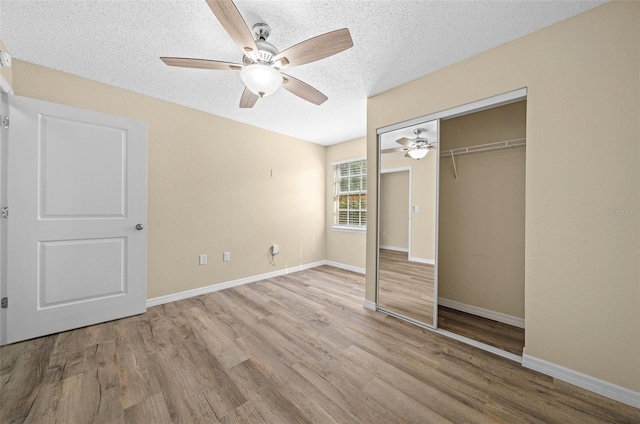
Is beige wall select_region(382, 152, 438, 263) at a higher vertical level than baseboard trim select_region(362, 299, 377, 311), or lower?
higher

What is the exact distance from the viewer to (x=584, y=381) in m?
1.55

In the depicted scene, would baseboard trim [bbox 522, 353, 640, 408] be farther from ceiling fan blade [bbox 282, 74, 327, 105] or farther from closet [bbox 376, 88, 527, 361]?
ceiling fan blade [bbox 282, 74, 327, 105]

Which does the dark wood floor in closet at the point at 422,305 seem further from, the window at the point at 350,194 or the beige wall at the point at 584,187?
the window at the point at 350,194

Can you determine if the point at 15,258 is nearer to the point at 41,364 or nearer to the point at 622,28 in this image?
the point at 41,364

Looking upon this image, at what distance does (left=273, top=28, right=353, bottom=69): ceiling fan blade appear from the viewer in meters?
1.41

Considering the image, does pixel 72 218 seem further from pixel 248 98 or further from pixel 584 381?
pixel 584 381

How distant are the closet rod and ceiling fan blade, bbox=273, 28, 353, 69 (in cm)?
185

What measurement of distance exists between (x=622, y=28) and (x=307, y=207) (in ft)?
12.7

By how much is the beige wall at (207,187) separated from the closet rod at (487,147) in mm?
2533

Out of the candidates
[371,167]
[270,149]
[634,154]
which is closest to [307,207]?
[270,149]

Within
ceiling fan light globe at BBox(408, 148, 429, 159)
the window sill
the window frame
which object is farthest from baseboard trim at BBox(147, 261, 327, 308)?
ceiling fan light globe at BBox(408, 148, 429, 159)

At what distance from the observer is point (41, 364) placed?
175 cm

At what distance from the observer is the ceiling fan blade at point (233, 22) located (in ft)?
3.97

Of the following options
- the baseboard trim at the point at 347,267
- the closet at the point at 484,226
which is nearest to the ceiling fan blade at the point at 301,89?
the closet at the point at 484,226
